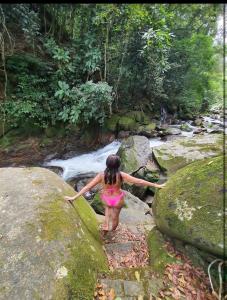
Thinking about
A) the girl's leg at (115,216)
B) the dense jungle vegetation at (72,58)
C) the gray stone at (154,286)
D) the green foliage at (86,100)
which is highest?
the dense jungle vegetation at (72,58)

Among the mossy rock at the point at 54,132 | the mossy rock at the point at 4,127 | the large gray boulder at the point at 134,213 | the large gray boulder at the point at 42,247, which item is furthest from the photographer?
the mossy rock at the point at 54,132

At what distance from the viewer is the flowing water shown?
1032cm

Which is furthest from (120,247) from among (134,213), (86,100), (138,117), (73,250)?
(138,117)

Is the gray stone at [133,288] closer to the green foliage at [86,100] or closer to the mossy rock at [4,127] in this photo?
the green foliage at [86,100]

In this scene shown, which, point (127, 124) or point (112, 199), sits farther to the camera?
point (127, 124)

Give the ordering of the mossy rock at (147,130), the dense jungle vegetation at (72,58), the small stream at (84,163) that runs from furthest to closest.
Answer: the mossy rock at (147,130)
the small stream at (84,163)
the dense jungle vegetation at (72,58)

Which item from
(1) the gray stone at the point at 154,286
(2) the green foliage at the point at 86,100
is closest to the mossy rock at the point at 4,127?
(2) the green foliage at the point at 86,100

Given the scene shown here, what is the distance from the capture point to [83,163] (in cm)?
1113

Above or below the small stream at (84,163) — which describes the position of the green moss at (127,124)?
above

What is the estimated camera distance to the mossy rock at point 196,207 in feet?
9.43

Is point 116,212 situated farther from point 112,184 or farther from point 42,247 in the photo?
point 42,247

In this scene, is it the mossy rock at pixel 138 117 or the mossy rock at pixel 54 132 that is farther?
the mossy rock at pixel 138 117

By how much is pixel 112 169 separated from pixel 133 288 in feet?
5.23

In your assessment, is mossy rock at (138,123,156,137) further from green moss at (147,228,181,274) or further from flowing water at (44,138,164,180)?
green moss at (147,228,181,274)
